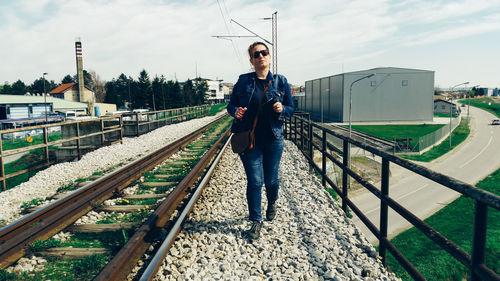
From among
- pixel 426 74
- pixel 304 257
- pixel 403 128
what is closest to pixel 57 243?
pixel 304 257

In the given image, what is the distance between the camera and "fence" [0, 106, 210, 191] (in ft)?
31.0

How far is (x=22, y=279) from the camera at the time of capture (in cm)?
302

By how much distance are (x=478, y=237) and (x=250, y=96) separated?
7.76 ft

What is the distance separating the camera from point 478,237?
1.96m

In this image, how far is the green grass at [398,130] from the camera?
52438mm

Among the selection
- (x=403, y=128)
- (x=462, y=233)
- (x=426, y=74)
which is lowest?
(x=462, y=233)

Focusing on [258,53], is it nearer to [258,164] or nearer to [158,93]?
[258,164]

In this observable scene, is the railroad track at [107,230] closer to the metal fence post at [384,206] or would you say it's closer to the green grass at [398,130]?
the metal fence post at [384,206]

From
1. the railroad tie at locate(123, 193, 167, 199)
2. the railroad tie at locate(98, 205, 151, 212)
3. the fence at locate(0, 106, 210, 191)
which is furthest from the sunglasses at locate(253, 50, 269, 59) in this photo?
the fence at locate(0, 106, 210, 191)

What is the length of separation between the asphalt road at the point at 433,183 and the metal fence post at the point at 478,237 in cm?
2651

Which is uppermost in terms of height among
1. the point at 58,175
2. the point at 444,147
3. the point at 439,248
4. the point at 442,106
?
the point at 442,106

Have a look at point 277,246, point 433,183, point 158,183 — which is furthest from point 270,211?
point 433,183

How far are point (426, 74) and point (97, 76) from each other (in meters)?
113

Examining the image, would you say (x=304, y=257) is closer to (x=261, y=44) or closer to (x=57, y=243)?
(x=261, y=44)
